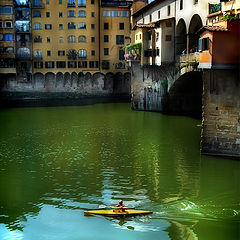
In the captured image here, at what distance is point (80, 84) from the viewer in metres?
76.6

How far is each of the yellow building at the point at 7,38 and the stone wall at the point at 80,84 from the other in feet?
13.6

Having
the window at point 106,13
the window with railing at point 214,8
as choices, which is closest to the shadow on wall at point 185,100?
the window with railing at point 214,8

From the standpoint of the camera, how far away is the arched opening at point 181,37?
46.5 metres

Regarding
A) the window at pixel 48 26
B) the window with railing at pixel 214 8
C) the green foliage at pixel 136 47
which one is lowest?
the green foliage at pixel 136 47

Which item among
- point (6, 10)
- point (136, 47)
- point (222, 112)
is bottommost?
point (222, 112)

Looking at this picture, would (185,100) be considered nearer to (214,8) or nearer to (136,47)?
(136,47)

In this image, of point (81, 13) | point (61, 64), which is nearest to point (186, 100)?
point (61, 64)

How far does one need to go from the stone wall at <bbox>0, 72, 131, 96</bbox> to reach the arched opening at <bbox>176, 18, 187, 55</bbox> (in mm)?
28366

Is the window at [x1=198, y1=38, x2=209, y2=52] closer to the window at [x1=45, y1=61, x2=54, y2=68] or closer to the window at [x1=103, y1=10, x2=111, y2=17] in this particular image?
the window at [x1=103, y1=10, x2=111, y2=17]

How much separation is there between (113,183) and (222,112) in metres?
9.37

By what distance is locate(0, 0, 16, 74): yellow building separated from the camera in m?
71.1

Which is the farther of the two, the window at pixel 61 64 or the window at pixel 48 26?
the window at pixel 61 64

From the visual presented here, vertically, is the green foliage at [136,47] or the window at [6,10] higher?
the window at [6,10]

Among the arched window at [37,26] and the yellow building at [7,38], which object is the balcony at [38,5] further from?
the yellow building at [7,38]
